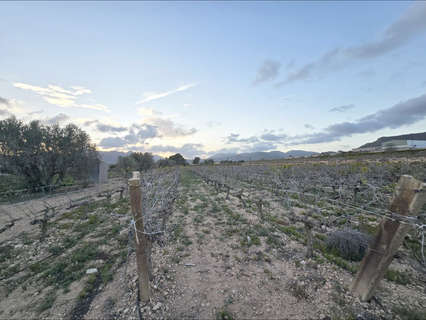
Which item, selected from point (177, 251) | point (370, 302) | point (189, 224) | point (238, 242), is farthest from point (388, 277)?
point (189, 224)

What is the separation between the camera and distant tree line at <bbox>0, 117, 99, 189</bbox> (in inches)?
633

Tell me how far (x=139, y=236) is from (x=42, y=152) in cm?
2403

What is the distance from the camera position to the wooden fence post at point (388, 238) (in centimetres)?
257

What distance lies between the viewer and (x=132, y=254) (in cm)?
519

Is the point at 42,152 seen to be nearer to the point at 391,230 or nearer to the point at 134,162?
the point at 134,162

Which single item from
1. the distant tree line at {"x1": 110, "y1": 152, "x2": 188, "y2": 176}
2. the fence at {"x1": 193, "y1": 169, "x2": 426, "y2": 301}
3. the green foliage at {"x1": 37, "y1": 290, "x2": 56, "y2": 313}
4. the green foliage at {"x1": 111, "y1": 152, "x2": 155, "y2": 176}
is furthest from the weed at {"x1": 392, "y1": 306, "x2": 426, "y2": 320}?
the green foliage at {"x1": 111, "y1": 152, "x2": 155, "y2": 176}

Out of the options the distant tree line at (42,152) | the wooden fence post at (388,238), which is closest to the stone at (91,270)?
the wooden fence post at (388,238)

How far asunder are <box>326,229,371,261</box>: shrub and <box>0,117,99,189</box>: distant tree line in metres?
27.0

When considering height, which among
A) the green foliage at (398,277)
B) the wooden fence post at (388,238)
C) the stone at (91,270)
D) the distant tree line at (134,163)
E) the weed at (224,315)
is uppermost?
the distant tree line at (134,163)

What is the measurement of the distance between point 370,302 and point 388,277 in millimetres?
1344

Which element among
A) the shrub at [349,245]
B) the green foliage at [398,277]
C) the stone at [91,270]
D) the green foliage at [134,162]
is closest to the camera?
the green foliage at [398,277]

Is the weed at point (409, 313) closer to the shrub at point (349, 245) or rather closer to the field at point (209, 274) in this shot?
the field at point (209, 274)

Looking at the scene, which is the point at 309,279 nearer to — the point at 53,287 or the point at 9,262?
the point at 53,287

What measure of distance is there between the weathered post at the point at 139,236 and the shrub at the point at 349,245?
5506mm
